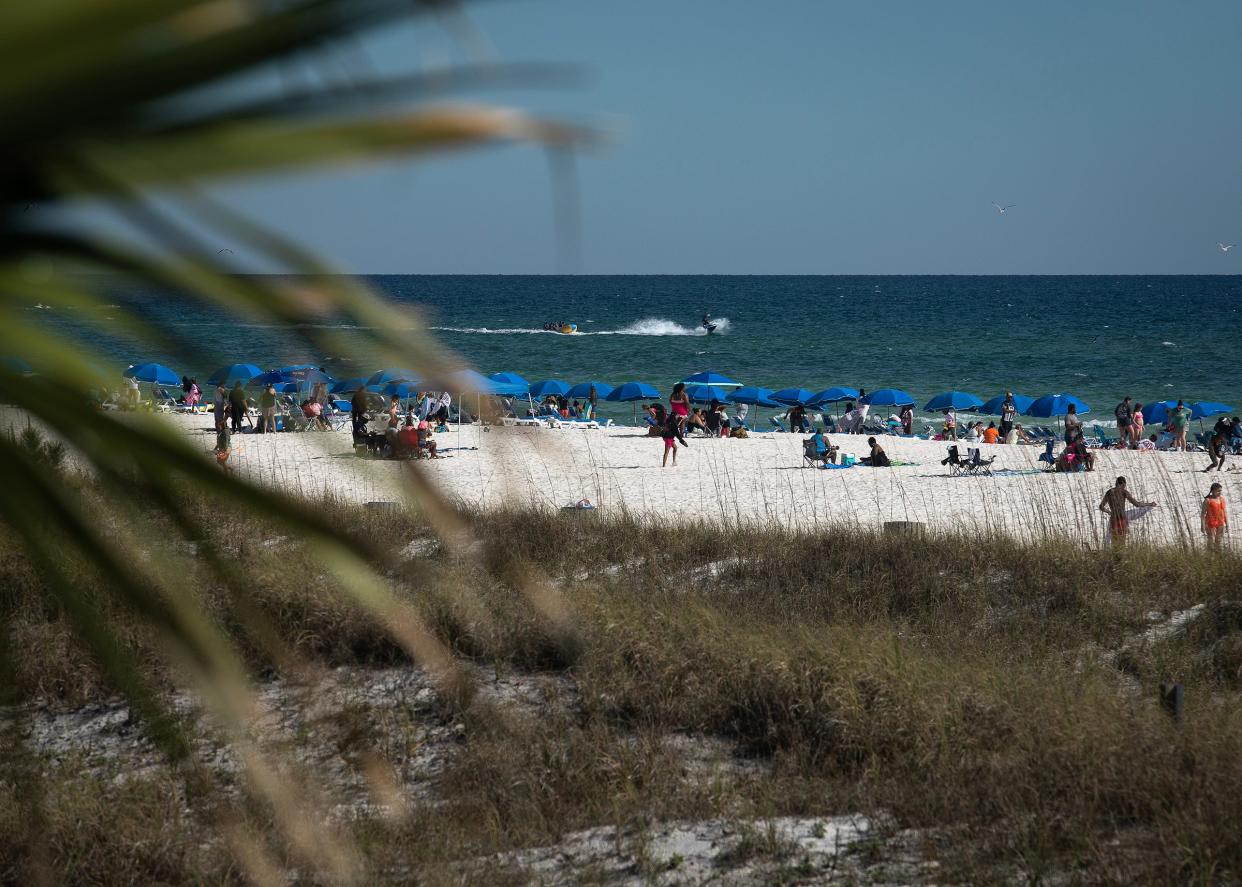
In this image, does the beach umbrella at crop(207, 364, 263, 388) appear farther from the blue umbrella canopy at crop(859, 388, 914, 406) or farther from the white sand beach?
the blue umbrella canopy at crop(859, 388, 914, 406)

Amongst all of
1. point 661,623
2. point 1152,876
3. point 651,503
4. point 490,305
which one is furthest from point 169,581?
point 490,305

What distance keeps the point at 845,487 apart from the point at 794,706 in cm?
1230

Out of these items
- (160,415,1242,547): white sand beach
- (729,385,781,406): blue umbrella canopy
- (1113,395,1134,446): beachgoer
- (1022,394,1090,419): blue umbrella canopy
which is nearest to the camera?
(160,415,1242,547): white sand beach

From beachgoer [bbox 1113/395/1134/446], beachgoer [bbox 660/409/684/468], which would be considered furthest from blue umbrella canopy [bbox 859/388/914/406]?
beachgoer [bbox 660/409/684/468]

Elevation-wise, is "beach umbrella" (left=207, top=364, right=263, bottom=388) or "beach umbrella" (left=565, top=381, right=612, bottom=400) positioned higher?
"beach umbrella" (left=565, top=381, right=612, bottom=400)

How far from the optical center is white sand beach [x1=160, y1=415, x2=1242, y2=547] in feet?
41.5

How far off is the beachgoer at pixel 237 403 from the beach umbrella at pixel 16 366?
192 mm

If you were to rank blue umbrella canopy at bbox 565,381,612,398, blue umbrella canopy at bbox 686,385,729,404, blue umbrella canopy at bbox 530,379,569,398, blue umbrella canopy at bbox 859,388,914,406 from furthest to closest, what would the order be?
blue umbrella canopy at bbox 530,379,569,398 < blue umbrella canopy at bbox 565,381,612,398 < blue umbrella canopy at bbox 686,385,729,404 < blue umbrella canopy at bbox 859,388,914,406

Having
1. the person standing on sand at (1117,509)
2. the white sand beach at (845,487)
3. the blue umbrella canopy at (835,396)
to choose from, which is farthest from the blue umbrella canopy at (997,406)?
the person standing on sand at (1117,509)

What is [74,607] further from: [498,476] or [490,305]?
[490,305]

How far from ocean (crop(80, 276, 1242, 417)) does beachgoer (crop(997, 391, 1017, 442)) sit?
1420cm

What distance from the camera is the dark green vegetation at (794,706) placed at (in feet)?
16.0

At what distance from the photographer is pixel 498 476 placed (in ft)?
2.33

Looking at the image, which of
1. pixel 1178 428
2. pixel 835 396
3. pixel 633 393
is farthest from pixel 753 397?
pixel 1178 428
